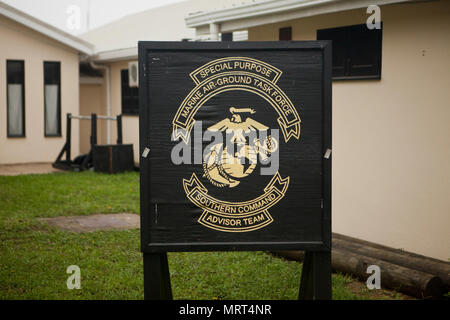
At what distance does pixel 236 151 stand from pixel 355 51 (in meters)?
3.89

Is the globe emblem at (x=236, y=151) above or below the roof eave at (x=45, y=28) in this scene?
below

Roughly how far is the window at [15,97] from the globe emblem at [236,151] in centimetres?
1239

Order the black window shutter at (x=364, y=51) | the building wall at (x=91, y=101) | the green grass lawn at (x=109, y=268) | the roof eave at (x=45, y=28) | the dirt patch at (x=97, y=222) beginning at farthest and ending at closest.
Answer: the building wall at (x=91, y=101), the roof eave at (x=45, y=28), the dirt patch at (x=97, y=222), the black window shutter at (x=364, y=51), the green grass lawn at (x=109, y=268)

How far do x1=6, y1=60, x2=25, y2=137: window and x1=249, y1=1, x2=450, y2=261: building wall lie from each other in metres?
9.92

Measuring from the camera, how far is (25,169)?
13820 millimetres

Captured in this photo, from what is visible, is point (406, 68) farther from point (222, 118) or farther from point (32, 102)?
point (32, 102)

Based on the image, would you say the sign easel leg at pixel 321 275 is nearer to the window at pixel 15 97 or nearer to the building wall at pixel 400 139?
the building wall at pixel 400 139

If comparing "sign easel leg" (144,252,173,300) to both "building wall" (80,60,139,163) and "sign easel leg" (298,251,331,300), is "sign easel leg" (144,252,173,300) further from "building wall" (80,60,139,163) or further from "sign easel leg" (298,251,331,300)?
"building wall" (80,60,139,163)

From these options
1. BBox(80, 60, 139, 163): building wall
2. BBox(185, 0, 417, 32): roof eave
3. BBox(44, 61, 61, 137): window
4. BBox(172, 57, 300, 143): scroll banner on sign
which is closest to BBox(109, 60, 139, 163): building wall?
BBox(80, 60, 139, 163): building wall

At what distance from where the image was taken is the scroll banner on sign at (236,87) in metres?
3.60

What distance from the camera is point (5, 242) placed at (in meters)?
6.81

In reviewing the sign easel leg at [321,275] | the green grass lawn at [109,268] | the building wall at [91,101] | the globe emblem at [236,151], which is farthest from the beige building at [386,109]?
the building wall at [91,101]

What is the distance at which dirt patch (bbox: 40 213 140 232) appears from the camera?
7.70m

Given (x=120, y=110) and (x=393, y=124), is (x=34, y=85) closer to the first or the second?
(x=120, y=110)
